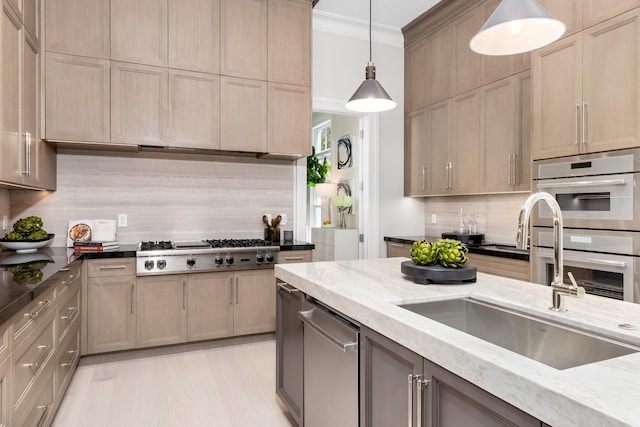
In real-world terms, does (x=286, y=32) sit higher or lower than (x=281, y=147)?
higher

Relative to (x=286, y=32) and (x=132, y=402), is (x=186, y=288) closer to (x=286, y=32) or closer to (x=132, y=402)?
(x=132, y=402)

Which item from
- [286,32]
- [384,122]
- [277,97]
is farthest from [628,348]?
[384,122]

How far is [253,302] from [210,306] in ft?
1.23

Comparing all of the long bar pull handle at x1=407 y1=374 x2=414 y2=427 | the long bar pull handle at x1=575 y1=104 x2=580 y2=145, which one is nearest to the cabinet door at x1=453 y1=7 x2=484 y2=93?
the long bar pull handle at x1=575 y1=104 x2=580 y2=145

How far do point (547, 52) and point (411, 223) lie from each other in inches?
97.2

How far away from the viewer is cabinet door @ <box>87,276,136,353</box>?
3.17m

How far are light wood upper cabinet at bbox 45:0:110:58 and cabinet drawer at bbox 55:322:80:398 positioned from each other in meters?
2.14

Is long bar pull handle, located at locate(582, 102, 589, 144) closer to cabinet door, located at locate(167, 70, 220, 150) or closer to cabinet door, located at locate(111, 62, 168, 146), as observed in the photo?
cabinet door, located at locate(167, 70, 220, 150)

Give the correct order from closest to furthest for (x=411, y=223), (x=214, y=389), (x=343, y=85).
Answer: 1. (x=214, y=389)
2. (x=343, y=85)
3. (x=411, y=223)

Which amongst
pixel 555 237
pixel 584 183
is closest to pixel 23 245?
pixel 555 237

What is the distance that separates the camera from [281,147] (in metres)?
3.88

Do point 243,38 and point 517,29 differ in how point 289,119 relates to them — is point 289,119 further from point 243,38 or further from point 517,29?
point 517,29

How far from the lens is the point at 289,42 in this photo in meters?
3.90

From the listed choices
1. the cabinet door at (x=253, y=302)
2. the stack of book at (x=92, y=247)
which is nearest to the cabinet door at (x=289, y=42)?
the cabinet door at (x=253, y=302)
